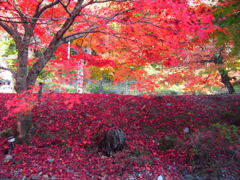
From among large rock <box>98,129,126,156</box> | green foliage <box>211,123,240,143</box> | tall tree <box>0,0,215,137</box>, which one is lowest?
large rock <box>98,129,126,156</box>

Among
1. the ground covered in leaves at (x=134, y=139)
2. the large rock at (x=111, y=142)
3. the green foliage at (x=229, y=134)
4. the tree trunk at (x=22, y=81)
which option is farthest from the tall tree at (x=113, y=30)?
the large rock at (x=111, y=142)

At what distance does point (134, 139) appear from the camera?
577 centimetres

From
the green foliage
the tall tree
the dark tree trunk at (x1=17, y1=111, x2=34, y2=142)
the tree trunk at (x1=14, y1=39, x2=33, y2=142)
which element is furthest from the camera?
the dark tree trunk at (x1=17, y1=111, x2=34, y2=142)

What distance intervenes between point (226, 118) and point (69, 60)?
599 centimetres

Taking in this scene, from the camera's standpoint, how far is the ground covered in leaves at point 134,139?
4410mm

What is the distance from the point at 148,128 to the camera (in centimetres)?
629

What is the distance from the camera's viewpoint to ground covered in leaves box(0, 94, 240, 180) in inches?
174

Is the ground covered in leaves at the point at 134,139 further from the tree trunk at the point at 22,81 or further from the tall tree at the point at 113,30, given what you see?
the tall tree at the point at 113,30

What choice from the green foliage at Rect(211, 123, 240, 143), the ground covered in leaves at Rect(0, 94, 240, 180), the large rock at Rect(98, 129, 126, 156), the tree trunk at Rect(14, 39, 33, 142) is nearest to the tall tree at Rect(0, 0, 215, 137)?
the tree trunk at Rect(14, 39, 33, 142)

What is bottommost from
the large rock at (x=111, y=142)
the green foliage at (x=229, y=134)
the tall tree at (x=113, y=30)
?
the large rock at (x=111, y=142)

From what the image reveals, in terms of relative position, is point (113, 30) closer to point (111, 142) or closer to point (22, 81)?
point (22, 81)

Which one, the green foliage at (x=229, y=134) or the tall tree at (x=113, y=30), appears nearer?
the green foliage at (x=229, y=134)

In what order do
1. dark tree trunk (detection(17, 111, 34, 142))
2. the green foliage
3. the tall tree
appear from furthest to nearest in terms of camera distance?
1. dark tree trunk (detection(17, 111, 34, 142))
2. the tall tree
3. the green foliage

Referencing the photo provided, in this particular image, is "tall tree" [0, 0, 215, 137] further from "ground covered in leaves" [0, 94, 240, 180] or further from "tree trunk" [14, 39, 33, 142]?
"ground covered in leaves" [0, 94, 240, 180]
